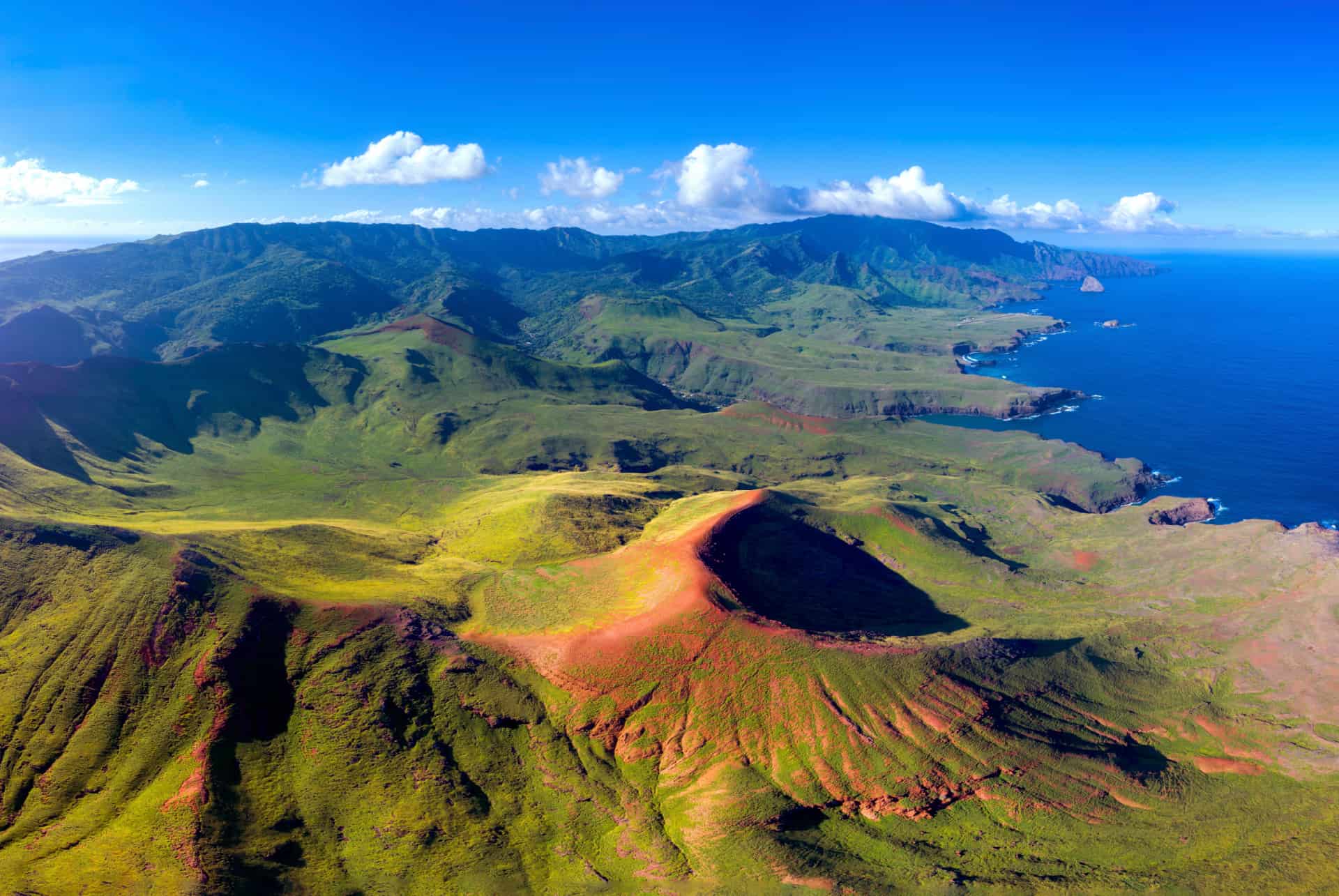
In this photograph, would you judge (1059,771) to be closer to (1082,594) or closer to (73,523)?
(1082,594)

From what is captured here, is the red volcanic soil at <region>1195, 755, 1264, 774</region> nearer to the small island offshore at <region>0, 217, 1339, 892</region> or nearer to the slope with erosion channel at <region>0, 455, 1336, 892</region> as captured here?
the small island offshore at <region>0, 217, 1339, 892</region>

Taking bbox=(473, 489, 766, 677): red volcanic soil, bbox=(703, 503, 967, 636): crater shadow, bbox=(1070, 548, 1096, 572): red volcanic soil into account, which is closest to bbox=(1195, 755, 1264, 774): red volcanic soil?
bbox=(703, 503, 967, 636): crater shadow

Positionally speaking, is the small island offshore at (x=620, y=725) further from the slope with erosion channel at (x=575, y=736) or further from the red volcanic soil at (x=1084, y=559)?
the red volcanic soil at (x=1084, y=559)

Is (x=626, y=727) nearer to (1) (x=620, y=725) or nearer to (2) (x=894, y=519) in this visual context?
(1) (x=620, y=725)

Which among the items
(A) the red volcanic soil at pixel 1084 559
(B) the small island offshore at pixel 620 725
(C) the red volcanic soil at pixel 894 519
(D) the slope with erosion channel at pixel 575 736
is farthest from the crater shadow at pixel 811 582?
(A) the red volcanic soil at pixel 1084 559

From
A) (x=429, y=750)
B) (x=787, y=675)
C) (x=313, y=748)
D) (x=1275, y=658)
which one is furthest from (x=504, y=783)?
(x=1275, y=658)
